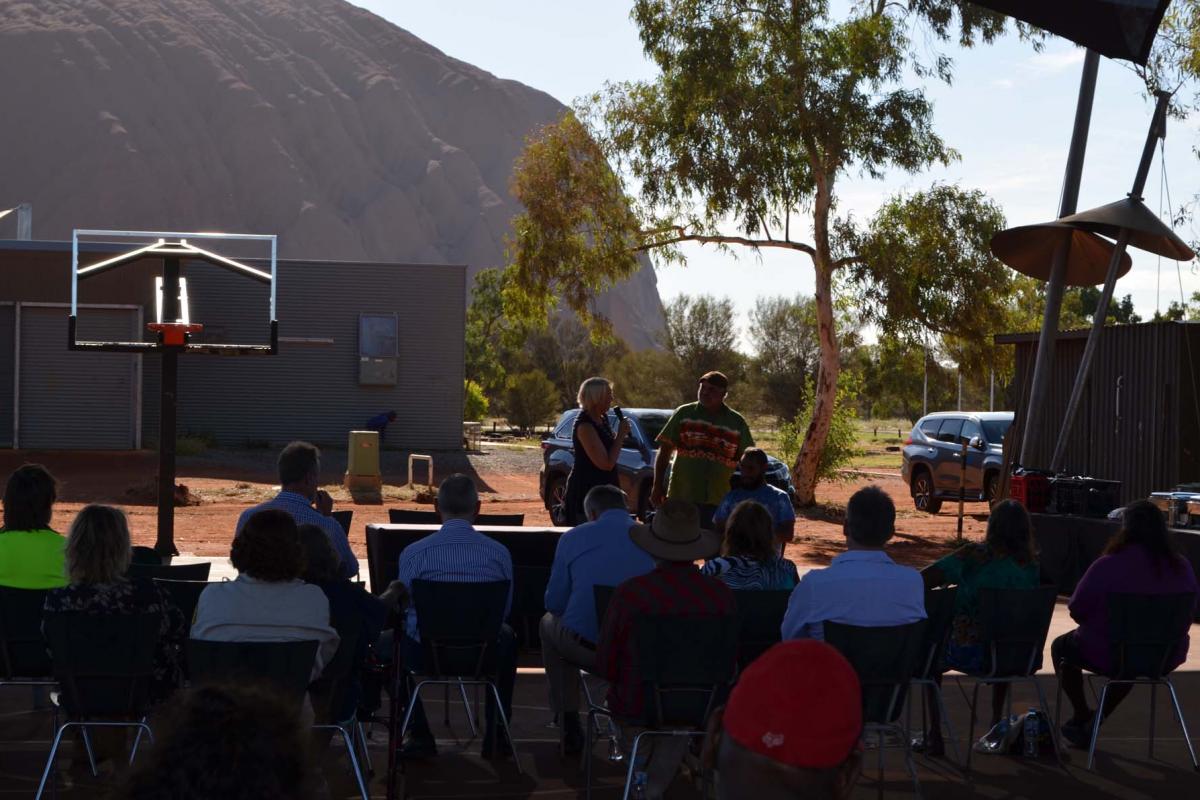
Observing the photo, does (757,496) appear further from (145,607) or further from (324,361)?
(324,361)

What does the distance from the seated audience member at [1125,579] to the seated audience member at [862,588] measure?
146 cm

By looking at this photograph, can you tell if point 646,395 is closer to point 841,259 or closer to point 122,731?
point 841,259

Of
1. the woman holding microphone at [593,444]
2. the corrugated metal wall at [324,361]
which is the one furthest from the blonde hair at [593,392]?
the corrugated metal wall at [324,361]

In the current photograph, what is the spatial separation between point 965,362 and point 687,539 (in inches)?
664

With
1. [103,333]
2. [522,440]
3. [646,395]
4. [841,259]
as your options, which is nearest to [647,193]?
[841,259]

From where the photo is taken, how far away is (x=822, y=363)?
70.2 feet

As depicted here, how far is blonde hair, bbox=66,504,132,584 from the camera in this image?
541 cm

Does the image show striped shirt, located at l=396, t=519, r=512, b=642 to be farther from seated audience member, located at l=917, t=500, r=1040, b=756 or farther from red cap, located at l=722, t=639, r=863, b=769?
red cap, located at l=722, t=639, r=863, b=769

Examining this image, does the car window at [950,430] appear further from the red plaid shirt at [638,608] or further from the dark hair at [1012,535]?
the red plaid shirt at [638,608]

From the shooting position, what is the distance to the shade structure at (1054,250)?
12.5 metres

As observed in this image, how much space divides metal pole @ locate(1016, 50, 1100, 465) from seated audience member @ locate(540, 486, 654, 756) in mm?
7095

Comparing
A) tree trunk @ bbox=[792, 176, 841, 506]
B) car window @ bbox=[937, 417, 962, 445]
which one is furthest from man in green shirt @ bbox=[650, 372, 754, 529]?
car window @ bbox=[937, 417, 962, 445]

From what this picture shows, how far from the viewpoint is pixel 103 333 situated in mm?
27797

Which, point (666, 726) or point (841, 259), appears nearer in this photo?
point (666, 726)
